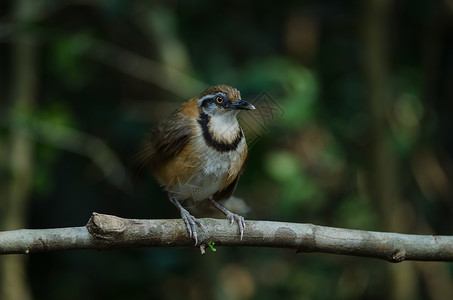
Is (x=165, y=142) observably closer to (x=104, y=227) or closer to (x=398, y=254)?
(x=104, y=227)

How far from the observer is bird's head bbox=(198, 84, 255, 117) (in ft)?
12.4

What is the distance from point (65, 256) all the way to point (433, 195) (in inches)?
155

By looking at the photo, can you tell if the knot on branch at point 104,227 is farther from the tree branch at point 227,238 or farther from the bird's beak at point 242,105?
the bird's beak at point 242,105

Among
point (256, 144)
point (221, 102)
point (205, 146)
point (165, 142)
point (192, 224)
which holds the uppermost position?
point (256, 144)

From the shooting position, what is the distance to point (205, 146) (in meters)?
3.79

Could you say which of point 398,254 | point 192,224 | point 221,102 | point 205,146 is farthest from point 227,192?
point 398,254

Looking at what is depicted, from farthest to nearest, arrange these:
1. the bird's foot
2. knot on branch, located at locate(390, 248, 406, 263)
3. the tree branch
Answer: knot on branch, located at locate(390, 248, 406, 263), the bird's foot, the tree branch

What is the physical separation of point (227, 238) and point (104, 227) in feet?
2.09

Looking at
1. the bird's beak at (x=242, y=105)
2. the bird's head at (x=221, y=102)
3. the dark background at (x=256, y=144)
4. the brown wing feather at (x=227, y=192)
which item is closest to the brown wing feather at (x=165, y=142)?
the bird's head at (x=221, y=102)

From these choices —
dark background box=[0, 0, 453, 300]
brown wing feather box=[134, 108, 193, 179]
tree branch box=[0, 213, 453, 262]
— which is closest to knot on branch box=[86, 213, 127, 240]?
tree branch box=[0, 213, 453, 262]

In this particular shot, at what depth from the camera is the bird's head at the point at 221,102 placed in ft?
12.4

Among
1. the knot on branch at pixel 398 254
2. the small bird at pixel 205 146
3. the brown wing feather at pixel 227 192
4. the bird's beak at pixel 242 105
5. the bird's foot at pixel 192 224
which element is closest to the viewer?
the bird's foot at pixel 192 224

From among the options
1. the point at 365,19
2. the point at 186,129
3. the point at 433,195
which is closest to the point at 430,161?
the point at 433,195

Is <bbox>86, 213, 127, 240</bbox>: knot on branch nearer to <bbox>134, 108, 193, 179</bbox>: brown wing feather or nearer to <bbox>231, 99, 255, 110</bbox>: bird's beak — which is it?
<bbox>134, 108, 193, 179</bbox>: brown wing feather
